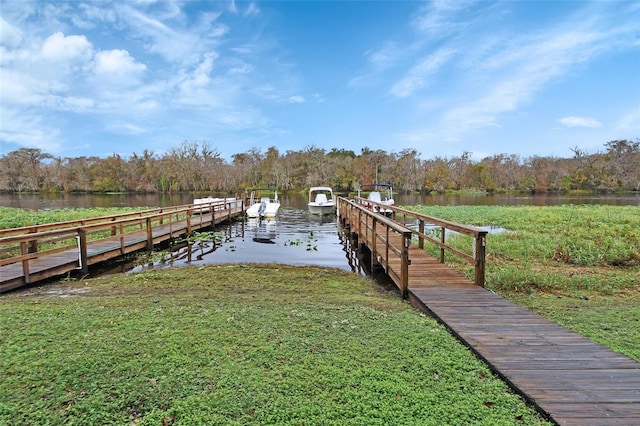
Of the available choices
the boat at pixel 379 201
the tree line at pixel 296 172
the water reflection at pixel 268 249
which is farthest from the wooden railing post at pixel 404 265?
the tree line at pixel 296 172

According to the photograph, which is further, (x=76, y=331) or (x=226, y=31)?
(x=226, y=31)

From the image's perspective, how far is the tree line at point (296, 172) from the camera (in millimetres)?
51938

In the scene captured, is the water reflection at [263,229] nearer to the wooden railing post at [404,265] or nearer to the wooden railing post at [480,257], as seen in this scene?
the wooden railing post at [404,265]

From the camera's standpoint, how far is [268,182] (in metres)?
53.3

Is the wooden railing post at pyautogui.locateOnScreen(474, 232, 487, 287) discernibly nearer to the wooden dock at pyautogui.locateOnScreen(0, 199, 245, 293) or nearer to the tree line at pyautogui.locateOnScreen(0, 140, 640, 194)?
the wooden dock at pyautogui.locateOnScreen(0, 199, 245, 293)

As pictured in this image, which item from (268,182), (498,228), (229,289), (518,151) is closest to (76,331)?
(229,289)

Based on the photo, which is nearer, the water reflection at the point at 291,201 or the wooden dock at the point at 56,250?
the wooden dock at the point at 56,250

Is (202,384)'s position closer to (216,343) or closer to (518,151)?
(216,343)

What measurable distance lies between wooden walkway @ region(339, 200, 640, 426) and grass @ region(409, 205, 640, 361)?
56cm

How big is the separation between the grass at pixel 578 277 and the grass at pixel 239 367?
1912 mm

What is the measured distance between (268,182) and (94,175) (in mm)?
28188

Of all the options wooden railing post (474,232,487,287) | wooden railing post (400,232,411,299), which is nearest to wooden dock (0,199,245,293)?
wooden railing post (400,232,411,299)

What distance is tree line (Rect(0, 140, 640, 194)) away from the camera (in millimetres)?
51938

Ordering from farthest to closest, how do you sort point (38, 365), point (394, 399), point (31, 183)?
point (31, 183) < point (38, 365) < point (394, 399)
